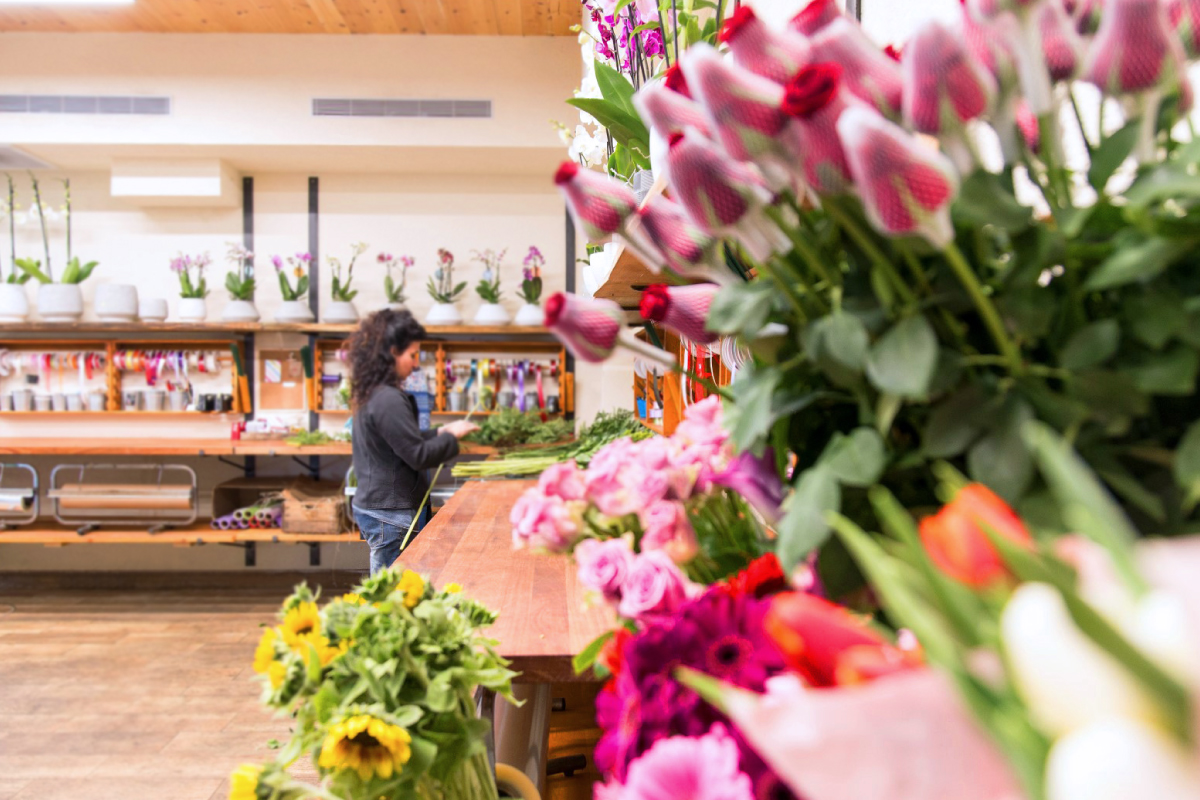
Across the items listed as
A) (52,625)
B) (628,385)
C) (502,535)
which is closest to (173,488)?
(52,625)

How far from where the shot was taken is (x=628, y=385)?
4.45m

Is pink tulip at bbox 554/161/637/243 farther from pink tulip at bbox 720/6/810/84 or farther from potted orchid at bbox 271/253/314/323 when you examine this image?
potted orchid at bbox 271/253/314/323

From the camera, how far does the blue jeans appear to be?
10.4 feet

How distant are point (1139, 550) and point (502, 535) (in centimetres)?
194

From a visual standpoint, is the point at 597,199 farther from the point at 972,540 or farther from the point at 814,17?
the point at 972,540

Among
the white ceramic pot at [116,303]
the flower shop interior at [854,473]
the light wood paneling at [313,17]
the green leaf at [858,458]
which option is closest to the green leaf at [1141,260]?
the flower shop interior at [854,473]

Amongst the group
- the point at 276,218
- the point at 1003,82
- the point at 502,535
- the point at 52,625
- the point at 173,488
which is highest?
the point at 276,218

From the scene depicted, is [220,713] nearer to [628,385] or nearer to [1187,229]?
[628,385]

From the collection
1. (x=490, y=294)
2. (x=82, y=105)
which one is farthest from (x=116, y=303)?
(x=490, y=294)

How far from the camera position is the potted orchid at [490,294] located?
16.1 feet

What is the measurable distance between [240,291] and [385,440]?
2.41 metres

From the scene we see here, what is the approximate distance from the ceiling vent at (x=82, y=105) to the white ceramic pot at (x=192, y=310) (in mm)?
1148

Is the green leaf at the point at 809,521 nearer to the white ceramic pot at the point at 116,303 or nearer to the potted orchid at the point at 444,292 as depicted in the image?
the potted orchid at the point at 444,292

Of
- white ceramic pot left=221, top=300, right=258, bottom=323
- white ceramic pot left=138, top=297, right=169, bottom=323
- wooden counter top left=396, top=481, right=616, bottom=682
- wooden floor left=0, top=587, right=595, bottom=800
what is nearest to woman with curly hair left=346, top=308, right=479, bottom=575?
wooden counter top left=396, top=481, right=616, bottom=682
